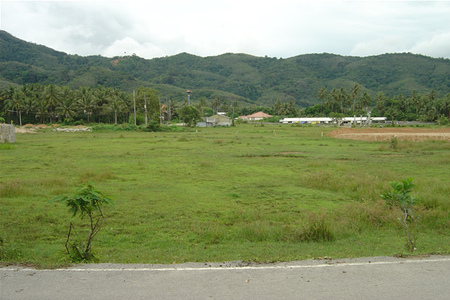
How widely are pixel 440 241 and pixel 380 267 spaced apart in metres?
2.97

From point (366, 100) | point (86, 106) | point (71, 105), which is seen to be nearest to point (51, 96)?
point (71, 105)

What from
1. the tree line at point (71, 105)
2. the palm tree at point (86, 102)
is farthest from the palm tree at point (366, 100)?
the palm tree at point (86, 102)

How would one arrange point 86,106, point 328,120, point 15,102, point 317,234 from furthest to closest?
point 328,120 → point 86,106 → point 15,102 → point 317,234

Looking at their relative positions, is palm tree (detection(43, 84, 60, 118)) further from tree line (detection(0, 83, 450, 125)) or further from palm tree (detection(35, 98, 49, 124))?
palm tree (detection(35, 98, 49, 124))

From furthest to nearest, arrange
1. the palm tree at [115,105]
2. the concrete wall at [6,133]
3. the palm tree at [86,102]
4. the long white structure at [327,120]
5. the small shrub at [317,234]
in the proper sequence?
1. the long white structure at [327,120]
2. the palm tree at [86,102]
3. the palm tree at [115,105]
4. the concrete wall at [6,133]
5. the small shrub at [317,234]

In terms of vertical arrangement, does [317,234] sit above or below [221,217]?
above

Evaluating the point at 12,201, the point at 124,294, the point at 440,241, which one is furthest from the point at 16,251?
the point at 440,241

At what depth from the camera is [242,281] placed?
5.54 meters

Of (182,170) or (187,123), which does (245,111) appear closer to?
(187,123)

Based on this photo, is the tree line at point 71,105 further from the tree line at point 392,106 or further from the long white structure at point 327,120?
the tree line at point 392,106

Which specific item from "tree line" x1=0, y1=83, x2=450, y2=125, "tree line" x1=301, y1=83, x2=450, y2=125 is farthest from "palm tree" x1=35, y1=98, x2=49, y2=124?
"tree line" x1=301, y1=83, x2=450, y2=125

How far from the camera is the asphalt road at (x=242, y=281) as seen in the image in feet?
16.7

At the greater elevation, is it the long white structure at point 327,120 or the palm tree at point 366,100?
the palm tree at point 366,100

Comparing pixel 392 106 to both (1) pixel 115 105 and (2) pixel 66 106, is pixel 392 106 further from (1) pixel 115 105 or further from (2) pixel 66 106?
(2) pixel 66 106
